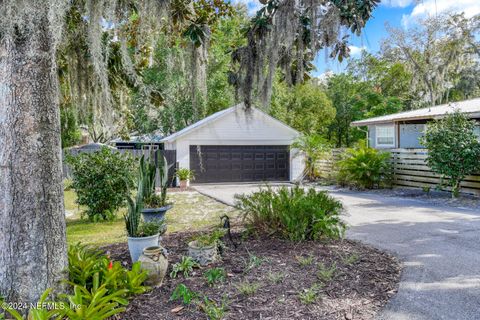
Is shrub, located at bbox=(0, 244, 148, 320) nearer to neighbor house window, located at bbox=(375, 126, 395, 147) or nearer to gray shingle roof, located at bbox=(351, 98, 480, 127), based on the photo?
gray shingle roof, located at bbox=(351, 98, 480, 127)

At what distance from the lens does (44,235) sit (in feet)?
8.48

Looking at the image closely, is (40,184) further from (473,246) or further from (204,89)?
(473,246)

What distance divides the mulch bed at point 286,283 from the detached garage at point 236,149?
33.9 ft

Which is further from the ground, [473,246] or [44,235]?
[44,235]

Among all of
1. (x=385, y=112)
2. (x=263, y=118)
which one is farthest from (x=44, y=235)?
(x=385, y=112)

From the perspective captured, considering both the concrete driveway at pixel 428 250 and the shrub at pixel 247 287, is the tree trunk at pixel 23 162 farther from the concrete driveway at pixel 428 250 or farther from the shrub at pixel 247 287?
the concrete driveway at pixel 428 250

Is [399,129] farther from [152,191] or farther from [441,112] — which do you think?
[152,191]

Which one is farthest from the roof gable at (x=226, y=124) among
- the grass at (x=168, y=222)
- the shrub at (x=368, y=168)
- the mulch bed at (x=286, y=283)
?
the mulch bed at (x=286, y=283)

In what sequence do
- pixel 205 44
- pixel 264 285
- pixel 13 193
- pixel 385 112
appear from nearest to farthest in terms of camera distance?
pixel 13 193 < pixel 264 285 < pixel 205 44 < pixel 385 112

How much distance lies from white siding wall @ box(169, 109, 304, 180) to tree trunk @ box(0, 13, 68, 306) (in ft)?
37.6

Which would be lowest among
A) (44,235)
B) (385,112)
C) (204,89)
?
(44,235)

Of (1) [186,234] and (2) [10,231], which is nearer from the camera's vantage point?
(2) [10,231]

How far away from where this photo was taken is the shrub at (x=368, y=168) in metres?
11.4

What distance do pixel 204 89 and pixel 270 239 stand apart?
204cm
